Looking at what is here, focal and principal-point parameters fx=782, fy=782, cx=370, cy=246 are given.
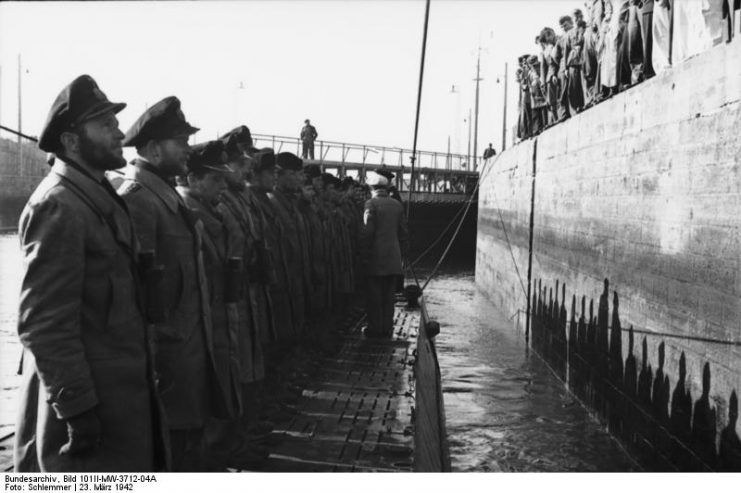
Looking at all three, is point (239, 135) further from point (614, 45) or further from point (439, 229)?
point (439, 229)

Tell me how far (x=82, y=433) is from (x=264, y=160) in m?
4.14

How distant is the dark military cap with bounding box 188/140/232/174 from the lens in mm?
5027

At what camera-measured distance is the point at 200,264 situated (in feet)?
13.9

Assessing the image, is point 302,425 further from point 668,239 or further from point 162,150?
point 668,239

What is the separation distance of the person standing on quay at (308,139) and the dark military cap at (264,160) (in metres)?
24.7

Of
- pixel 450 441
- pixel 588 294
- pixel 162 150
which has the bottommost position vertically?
pixel 450 441

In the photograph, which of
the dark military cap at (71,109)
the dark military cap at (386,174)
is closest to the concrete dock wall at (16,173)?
the dark military cap at (386,174)

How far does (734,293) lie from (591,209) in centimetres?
450

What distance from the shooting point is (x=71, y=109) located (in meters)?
3.26

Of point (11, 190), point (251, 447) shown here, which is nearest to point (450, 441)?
point (251, 447)

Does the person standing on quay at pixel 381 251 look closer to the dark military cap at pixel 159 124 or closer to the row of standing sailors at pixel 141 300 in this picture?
the row of standing sailors at pixel 141 300

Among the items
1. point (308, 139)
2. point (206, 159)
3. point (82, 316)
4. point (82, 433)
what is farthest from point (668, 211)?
point (308, 139)

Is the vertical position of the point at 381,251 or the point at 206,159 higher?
the point at 206,159

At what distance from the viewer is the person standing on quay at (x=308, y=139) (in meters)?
31.7
